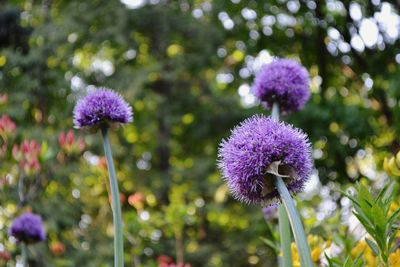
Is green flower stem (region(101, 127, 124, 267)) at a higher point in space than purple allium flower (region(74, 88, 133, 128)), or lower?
lower

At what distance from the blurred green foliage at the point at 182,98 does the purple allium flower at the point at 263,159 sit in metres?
5.67

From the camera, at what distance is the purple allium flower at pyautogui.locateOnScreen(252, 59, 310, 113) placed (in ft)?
7.99

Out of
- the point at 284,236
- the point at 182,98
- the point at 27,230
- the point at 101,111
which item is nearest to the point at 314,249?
the point at 284,236

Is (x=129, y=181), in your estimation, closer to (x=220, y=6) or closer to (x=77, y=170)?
(x=77, y=170)

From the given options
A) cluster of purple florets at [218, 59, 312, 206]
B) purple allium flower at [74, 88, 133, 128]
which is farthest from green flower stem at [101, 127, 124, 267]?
cluster of purple florets at [218, 59, 312, 206]

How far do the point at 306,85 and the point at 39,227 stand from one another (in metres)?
1.84

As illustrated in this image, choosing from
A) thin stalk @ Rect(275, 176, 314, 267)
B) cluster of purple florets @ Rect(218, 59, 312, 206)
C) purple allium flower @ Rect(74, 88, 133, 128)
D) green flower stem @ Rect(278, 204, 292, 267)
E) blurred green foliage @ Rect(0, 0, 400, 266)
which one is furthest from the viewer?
blurred green foliage @ Rect(0, 0, 400, 266)

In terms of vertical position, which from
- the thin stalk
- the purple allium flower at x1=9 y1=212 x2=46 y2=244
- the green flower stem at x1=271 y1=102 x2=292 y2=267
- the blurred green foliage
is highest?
the thin stalk

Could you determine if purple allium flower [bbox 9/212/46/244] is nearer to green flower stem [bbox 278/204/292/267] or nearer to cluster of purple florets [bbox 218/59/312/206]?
green flower stem [bbox 278/204/292/267]

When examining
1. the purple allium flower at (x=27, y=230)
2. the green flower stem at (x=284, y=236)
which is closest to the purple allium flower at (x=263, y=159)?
the green flower stem at (x=284, y=236)

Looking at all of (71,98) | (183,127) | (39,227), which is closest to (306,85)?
(39,227)

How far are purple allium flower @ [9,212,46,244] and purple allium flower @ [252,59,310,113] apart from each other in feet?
5.39

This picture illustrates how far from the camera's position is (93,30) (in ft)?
30.5

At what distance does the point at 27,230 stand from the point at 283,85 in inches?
70.9
